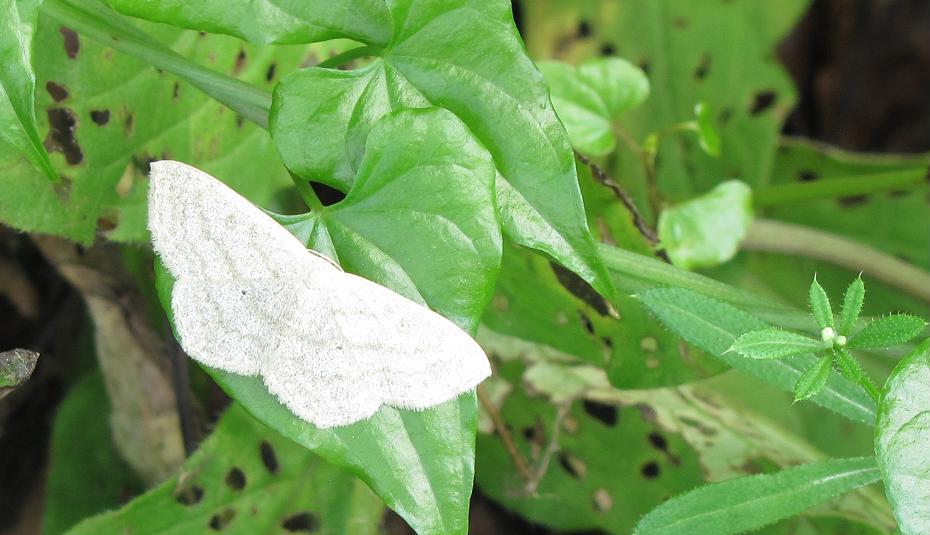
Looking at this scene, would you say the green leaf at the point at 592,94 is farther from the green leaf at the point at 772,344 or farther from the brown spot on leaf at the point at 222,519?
the brown spot on leaf at the point at 222,519

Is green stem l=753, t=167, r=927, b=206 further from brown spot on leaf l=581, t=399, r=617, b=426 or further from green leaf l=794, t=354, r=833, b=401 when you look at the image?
green leaf l=794, t=354, r=833, b=401

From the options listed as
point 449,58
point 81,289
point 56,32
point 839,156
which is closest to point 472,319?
point 449,58

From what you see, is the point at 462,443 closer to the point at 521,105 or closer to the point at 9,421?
the point at 521,105

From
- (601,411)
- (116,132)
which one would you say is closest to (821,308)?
(601,411)

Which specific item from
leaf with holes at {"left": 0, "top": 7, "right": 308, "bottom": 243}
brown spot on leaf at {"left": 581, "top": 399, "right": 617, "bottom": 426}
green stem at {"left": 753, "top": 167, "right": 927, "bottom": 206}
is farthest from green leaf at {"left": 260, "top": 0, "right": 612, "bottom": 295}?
green stem at {"left": 753, "top": 167, "right": 927, "bottom": 206}

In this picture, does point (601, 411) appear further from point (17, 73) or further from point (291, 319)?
point (17, 73)

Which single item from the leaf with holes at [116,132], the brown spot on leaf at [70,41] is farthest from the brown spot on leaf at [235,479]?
the brown spot on leaf at [70,41]

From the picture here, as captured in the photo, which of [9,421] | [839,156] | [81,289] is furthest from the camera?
[839,156]
